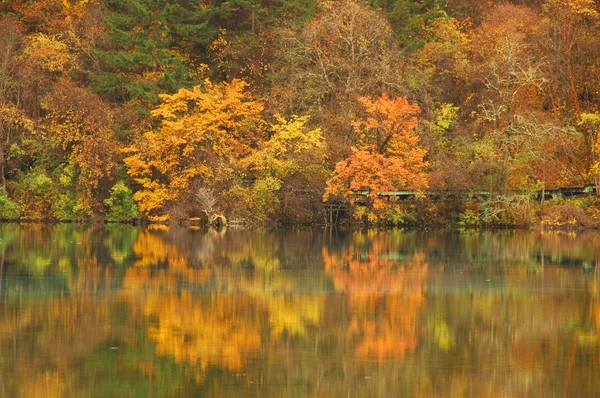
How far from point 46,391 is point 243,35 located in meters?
38.0

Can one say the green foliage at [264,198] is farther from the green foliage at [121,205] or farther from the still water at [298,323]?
the still water at [298,323]

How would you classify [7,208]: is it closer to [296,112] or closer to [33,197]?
[33,197]

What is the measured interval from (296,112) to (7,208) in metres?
12.8

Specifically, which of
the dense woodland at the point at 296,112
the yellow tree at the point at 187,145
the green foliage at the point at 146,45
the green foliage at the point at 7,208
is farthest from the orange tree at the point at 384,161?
the green foliage at the point at 7,208

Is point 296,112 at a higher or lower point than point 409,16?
lower

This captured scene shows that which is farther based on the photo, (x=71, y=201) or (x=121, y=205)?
(x=71, y=201)

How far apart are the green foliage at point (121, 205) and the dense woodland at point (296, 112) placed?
10 centimetres

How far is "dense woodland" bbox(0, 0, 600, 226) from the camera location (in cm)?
4125

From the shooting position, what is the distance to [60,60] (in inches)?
1844

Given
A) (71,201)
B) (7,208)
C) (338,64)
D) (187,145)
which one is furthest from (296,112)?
(7,208)

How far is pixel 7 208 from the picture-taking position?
45.4 meters

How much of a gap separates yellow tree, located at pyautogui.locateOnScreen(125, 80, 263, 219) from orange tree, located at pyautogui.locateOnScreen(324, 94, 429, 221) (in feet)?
16.7

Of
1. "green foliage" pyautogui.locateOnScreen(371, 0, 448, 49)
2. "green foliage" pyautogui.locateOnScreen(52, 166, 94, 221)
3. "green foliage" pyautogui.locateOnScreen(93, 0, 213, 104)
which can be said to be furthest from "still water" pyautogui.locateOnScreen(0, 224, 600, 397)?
"green foliage" pyautogui.locateOnScreen(371, 0, 448, 49)

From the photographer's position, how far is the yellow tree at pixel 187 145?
4366 centimetres
